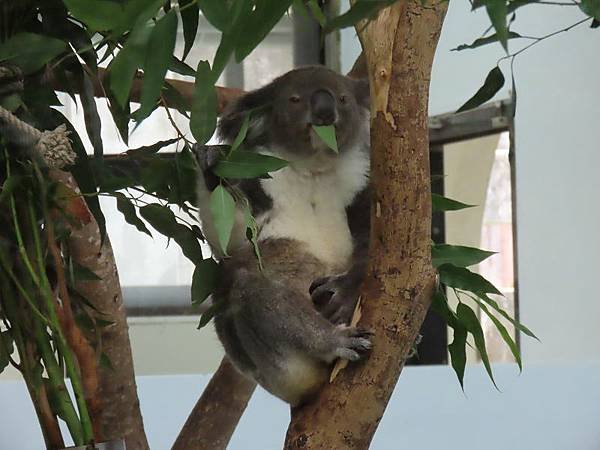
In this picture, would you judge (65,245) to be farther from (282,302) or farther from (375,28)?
(375,28)

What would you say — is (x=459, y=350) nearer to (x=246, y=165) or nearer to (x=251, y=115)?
(x=246, y=165)

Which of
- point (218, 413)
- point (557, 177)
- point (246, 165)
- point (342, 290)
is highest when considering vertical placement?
point (246, 165)

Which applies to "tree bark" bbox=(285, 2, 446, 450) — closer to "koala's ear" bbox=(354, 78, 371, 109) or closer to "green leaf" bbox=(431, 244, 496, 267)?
"green leaf" bbox=(431, 244, 496, 267)


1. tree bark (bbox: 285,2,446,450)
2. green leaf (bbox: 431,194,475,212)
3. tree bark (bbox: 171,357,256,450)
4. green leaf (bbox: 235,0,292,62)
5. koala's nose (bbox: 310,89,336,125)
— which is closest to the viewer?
green leaf (bbox: 235,0,292,62)

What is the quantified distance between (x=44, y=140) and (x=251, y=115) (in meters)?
0.77

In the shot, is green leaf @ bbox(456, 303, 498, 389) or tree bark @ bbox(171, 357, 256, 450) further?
tree bark @ bbox(171, 357, 256, 450)

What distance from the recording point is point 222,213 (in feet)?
3.61

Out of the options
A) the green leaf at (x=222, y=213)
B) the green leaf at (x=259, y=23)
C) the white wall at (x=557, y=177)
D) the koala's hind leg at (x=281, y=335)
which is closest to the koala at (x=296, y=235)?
the koala's hind leg at (x=281, y=335)

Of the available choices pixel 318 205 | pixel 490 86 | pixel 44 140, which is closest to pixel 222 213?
pixel 44 140

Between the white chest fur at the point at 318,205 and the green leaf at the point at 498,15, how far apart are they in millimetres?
1000

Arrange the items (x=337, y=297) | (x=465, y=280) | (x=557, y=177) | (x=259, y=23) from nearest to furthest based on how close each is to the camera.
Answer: (x=259, y=23)
(x=465, y=280)
(x=337, y=297)
(x=557, y=177)

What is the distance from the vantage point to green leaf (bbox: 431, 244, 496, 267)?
4.60ft

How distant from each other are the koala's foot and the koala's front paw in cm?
19

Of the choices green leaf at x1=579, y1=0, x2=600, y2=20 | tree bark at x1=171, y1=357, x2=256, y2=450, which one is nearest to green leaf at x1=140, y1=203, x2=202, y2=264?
tree bark at x1=171, y1=357, x2=256, y2=450
